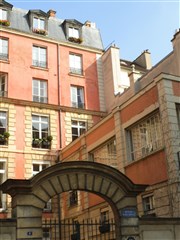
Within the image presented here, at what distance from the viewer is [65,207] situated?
77.5 ft

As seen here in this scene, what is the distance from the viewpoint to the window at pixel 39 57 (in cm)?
2764

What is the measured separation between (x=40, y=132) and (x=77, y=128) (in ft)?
9.38

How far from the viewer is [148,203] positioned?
52.5 ft

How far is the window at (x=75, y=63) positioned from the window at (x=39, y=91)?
2.73m

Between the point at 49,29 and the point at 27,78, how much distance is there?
16.6 ft

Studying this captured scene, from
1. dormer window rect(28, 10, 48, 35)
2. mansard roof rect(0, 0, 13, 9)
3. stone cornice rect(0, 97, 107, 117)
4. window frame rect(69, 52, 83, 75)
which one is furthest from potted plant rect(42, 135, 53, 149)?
mansard roof rect(0, 0, 13, 9)

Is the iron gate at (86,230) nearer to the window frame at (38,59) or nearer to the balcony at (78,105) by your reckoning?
the balcony at (78,105)

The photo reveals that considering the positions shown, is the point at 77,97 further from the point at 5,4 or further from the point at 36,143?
the point at 5,4

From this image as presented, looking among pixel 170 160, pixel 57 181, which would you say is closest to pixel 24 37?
pixel 170 160

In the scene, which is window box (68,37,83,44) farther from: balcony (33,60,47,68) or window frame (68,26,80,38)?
balcony (33,60,47,68)

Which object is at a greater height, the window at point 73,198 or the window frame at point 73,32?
the window frame at point 73,32

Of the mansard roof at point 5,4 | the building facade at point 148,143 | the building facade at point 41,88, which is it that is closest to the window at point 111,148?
the building facade at point 148,143

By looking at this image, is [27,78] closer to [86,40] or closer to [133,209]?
[86,40]

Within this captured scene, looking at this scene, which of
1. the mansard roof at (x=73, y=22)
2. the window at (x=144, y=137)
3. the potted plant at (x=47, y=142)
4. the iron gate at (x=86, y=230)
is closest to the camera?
the iron gate at (x=86, y=230)
